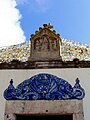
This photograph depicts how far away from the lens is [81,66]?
591cm

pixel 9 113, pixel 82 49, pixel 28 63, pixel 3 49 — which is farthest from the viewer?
pixel 3 49

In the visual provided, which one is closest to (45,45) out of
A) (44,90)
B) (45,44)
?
(45,44)

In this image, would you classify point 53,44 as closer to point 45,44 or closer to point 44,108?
point 45,44

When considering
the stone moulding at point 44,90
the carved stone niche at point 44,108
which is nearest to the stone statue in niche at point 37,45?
the stone moulding at point 44,90

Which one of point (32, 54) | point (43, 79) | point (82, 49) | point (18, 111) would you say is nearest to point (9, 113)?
point (18, 111)

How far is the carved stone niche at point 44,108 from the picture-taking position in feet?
18.1

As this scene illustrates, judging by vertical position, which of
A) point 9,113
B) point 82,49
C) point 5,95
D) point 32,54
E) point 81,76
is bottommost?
point 9,113

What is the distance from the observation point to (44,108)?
5555mm

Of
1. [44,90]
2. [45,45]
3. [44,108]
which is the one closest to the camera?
[44,108]

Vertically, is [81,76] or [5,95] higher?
[81,76]

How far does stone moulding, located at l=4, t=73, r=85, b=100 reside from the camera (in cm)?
562

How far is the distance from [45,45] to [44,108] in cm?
153

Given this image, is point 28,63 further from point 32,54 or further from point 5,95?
point 5,95

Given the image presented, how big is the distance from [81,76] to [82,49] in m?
2.76
